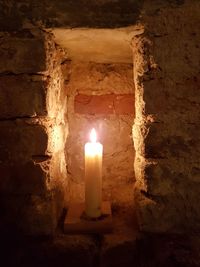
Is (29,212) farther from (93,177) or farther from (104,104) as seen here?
(104,104)

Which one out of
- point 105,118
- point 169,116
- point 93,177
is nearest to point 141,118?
point 169,116

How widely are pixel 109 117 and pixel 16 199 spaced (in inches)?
24.8

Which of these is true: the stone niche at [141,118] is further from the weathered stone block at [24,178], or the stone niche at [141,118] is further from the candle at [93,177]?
the candle at [93,177]

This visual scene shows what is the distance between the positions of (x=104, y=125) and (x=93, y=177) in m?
0.40

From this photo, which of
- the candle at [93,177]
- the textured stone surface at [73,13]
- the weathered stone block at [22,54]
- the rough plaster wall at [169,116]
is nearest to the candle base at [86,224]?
the candle at [93,177]

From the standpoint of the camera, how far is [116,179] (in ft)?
5.36

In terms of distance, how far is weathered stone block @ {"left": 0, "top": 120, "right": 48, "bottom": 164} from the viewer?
1188mm

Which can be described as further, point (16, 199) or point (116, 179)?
point (116, 179)

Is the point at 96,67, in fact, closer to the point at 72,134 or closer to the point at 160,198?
the point at 72,134

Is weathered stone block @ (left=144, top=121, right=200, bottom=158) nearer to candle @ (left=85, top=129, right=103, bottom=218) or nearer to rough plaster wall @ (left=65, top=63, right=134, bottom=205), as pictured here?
candle @ (left=85, top=129, right=103, bottom=218)

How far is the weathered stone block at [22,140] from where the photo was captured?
1.19 metres

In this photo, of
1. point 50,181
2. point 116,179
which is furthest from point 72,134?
point 50,181

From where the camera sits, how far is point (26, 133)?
1.19m

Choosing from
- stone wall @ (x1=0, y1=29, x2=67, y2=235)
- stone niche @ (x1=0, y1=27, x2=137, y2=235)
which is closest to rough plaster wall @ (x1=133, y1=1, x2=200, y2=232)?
stone niche @ (x1=0, y1=27, x2=137, y2=235)
